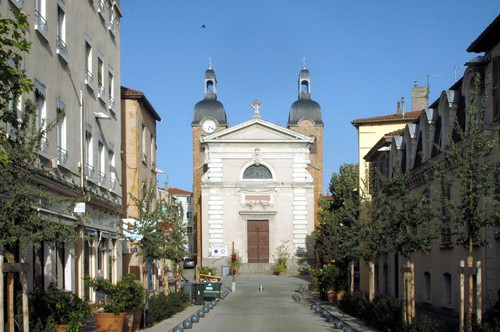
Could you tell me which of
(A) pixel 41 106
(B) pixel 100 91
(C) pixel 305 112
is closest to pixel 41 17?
(A) pixel 41 106

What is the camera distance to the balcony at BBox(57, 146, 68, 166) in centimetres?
2406

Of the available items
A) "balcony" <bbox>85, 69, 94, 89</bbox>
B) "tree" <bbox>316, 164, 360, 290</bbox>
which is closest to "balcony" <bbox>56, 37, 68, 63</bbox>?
"balcony" <bbox>85, 69, 94, 89</bbox>

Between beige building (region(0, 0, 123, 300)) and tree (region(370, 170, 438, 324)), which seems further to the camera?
beige building (region(0, 0, 123, 300))

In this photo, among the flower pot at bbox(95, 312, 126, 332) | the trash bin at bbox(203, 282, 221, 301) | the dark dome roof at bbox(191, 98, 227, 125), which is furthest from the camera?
the dark dome roof at bbox(191, 98, 227, 125)

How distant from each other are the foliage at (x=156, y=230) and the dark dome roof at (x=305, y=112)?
63639 mm

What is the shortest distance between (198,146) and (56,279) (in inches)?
2515

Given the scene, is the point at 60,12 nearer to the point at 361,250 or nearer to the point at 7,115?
the point at 361,250

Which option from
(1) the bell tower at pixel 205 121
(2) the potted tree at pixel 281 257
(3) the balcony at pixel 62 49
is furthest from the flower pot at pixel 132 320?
(1) the bell tower at pixel 205 121

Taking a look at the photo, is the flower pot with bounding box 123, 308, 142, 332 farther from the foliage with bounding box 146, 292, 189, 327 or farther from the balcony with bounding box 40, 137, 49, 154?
the balcony with bounding box 40, 137, 49, 154

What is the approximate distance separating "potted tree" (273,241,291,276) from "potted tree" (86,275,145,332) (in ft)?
163

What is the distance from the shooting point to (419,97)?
53.2 metres

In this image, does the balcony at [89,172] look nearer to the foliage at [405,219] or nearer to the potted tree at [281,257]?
the foliage at [405,219]

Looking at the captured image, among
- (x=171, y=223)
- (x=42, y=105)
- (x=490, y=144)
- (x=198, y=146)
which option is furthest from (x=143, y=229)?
(x=198, y=146)

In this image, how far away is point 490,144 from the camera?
16359mm
